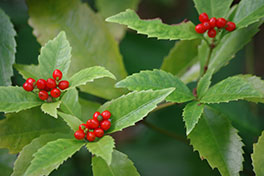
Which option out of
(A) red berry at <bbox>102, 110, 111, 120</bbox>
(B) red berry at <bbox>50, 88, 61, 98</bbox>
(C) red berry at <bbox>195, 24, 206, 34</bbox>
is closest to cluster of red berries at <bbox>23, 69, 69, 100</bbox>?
(B) red berry at <bbox>50, 88, 61, 98</bbox>

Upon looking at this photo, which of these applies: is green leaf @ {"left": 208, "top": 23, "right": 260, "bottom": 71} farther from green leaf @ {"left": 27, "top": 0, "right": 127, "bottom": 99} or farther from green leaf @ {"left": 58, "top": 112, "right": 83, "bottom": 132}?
green leaf @ {"left": 58, "top": 112, "right": 83, "bottom": 132}

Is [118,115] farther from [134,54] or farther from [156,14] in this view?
[156,14]

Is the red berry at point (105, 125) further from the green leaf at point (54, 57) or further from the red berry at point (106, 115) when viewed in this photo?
the green leaf at point (54, 57)

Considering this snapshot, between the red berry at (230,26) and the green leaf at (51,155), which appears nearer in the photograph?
the green leaf at (51,155)

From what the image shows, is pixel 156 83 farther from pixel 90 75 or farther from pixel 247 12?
pixel 247 12

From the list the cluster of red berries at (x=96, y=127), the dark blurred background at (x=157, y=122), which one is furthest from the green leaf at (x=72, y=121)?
the dark blurred background at (x=157, y=122)

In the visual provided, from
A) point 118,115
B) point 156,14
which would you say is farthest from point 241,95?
point 156,14

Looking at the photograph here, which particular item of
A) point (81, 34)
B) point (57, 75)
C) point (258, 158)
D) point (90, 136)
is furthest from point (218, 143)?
point (81, 34)
